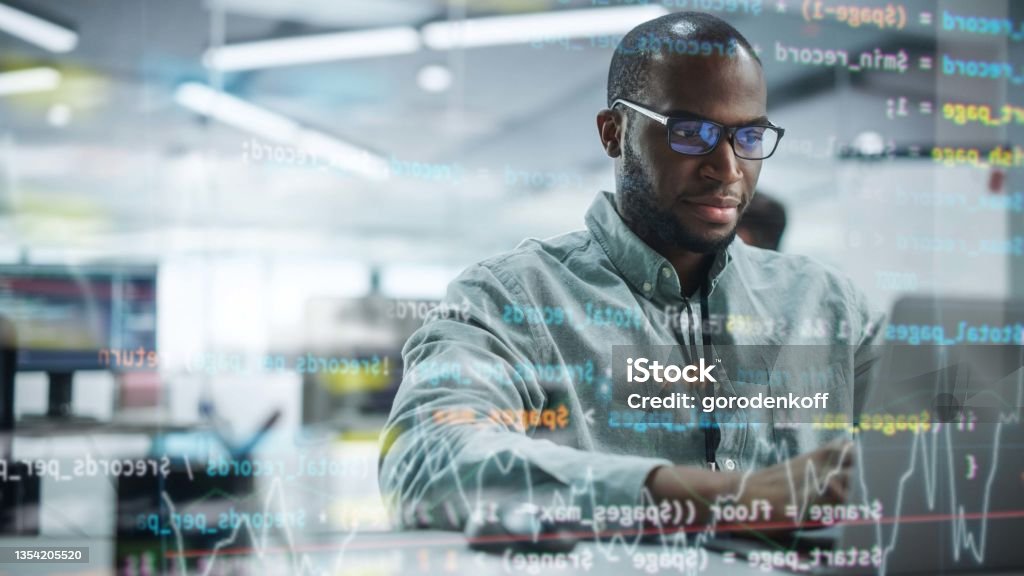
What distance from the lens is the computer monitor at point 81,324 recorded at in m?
1.23

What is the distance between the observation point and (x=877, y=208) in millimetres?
1400

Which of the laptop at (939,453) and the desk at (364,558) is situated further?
the laptop at (939,453)

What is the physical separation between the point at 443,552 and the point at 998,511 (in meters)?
0.99

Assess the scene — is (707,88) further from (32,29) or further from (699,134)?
(32,29)

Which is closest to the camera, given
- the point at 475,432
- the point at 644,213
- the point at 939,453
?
the point at 475,432

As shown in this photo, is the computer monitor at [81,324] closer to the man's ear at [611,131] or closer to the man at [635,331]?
the man at [635,331]

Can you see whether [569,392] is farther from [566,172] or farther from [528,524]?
[566,172]

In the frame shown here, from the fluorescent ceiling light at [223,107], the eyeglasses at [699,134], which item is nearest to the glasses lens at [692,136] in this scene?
the eyeglasses at [699,134]

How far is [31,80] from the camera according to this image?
1.23 meters

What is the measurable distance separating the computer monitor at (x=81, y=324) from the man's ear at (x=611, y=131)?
2.38 feet

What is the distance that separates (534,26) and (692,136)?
0.32m

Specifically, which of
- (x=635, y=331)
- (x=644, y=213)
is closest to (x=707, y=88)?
(x=644, y=213)

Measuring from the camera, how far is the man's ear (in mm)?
1268

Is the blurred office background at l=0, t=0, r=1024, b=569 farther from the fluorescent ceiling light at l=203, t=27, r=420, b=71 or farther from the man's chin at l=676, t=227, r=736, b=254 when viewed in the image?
the man's chin at l=676, t=227, r=736, b=254
